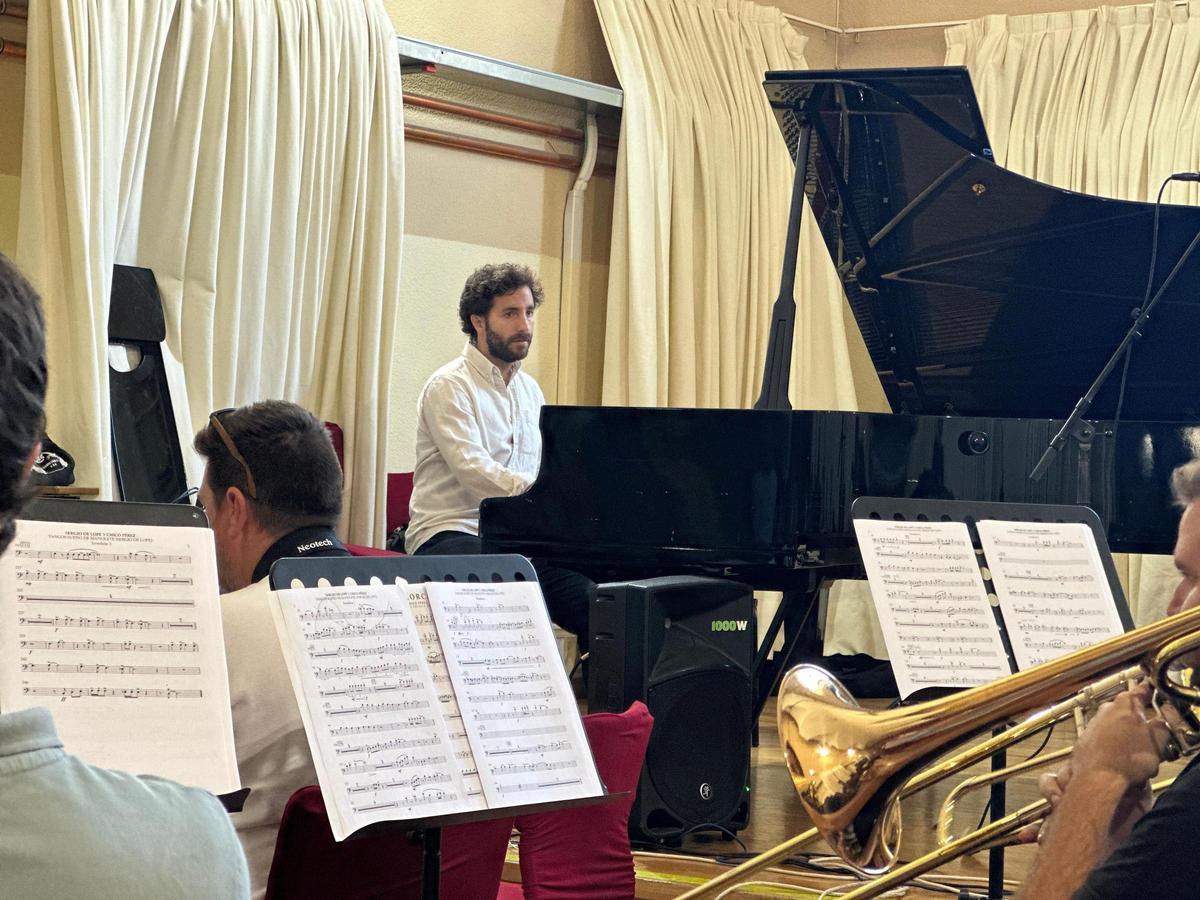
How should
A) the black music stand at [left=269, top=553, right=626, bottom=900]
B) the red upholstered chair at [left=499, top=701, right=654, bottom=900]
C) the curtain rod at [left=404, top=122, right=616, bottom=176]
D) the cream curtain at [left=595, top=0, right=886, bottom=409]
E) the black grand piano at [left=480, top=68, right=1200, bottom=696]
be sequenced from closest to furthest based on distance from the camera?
the black music stand at [left=269, top=553, right=626, bottom=900], the red upholstered chair at [left=499, top=701, right=654, bottom=900], the black grand piano at [left=480, top=68, right=1200, bottom=696], the curtain rod at [left=404, top=122, right=616, bottom=176], the cream curtain at [left=595, top=0, right=886, bottom=409]

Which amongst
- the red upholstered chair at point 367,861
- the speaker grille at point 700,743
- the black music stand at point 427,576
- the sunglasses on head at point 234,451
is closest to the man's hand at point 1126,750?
the black music stand at point 427,576

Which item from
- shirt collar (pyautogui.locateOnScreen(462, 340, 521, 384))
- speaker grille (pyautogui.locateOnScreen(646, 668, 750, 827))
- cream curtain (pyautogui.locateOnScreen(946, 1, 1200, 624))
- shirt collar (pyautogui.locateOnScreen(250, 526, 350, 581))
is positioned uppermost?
cream curtain (pyautogui.locateOnScreen(946, 1, 1200, 624))

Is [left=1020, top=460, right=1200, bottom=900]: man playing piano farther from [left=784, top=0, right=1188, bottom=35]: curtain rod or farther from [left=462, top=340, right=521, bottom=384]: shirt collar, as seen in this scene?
[left=784, top=0, right=1188, bottom=35]: curtain rod

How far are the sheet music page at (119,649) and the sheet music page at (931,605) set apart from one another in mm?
1173

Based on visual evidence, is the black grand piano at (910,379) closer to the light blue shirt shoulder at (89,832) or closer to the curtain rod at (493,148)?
the curtain rod at (493,148)

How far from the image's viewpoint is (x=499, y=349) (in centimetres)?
493

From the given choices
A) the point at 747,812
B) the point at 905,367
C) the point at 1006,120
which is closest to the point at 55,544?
the point at 747,812

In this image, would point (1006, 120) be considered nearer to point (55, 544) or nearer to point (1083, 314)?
point (1083, 314)

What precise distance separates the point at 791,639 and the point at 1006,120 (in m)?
3.34

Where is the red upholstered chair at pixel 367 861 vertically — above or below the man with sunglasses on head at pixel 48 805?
below

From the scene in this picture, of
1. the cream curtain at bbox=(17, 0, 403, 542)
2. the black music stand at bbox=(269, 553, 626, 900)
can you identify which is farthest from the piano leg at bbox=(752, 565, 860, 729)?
the black music stand at bbox=(269, 553, 626, 900)

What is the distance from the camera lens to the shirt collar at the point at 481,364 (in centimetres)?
493

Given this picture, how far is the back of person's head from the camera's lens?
8.71 feet

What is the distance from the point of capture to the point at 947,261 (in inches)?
165
